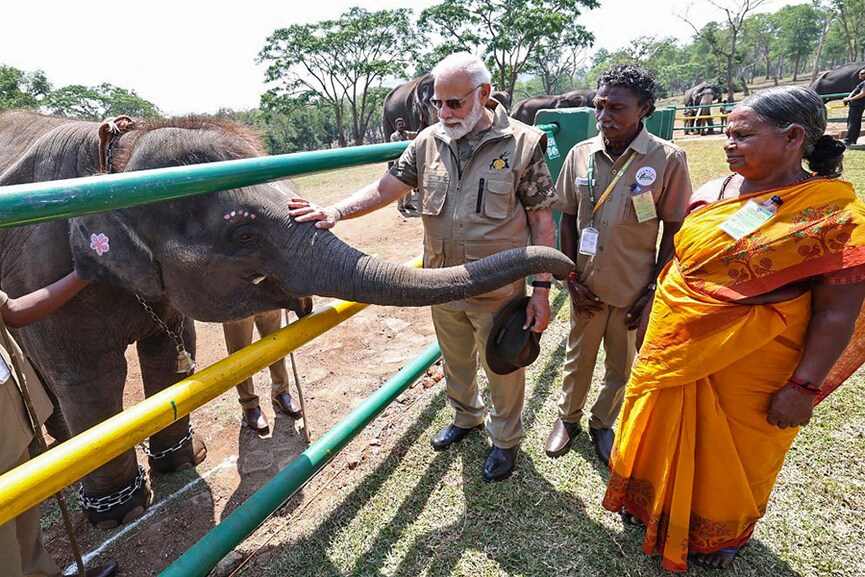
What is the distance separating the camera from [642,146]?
94.4 inches

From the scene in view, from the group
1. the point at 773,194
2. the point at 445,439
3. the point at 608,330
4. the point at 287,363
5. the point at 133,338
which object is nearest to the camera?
the point at 773,194

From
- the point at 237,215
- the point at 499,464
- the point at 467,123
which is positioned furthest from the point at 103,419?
the point at 467,123

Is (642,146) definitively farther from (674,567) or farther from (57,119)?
(57,119)

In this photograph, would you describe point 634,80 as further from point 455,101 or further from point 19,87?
point 19,87

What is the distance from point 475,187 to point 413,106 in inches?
406

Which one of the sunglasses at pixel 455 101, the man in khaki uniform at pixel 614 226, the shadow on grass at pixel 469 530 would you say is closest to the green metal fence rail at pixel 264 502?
the shadow on grass at pixel 469 530

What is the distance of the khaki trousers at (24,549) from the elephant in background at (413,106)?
8.53 metres

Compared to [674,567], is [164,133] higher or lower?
higher

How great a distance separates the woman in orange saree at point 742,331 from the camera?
1684 millimetres

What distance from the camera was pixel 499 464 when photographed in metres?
2.74

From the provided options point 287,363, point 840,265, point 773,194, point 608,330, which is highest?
point 773,194

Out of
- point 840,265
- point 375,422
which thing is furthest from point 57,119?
point 840,265

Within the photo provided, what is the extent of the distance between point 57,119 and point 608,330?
3.53 meters

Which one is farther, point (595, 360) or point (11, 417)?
point (595, 360)
